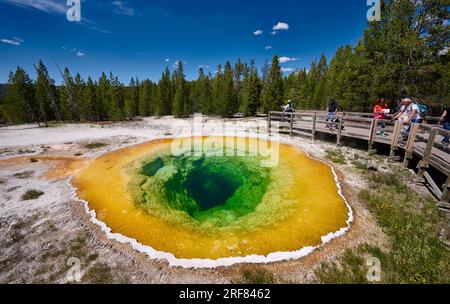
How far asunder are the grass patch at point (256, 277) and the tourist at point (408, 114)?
28.5 feet

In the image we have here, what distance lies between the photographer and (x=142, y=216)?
6.05m

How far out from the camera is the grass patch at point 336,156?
377 inches

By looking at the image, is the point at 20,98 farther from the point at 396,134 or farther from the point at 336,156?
the point at 396,134

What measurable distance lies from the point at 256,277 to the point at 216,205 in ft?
14.3

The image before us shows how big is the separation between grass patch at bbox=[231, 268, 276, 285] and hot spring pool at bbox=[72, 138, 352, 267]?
1.20ft

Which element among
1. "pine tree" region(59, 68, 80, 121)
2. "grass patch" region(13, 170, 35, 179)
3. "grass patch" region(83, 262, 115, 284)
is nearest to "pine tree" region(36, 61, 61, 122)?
"pine tree" region(59, 68, 80, 121)

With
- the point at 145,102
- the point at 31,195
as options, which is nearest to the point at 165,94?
the point at 145,102

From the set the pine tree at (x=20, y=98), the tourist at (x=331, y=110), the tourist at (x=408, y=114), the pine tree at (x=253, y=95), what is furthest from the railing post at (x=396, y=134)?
the pine tree at (x=20, y=98)

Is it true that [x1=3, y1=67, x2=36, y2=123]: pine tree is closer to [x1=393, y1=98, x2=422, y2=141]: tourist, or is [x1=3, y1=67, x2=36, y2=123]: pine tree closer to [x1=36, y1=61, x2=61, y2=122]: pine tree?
[x1=36, y1=61, x2=61, y2=122]: pine tree

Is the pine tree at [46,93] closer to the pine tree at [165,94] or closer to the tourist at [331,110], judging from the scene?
the pine tree at [165,94]
